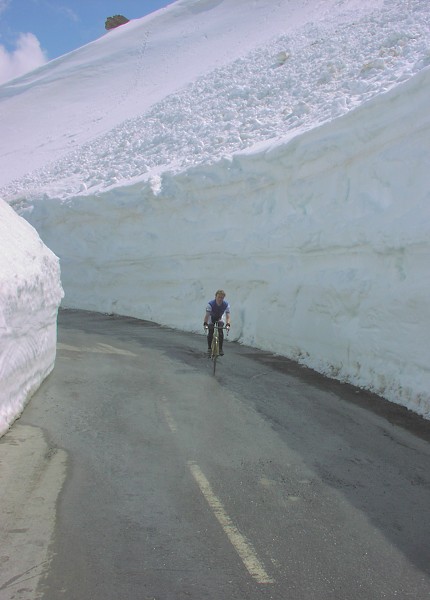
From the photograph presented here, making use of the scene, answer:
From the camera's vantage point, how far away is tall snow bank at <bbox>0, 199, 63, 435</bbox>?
7.39 meters

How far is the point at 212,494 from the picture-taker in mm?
5457

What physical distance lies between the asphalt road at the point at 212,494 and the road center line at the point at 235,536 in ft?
0.05

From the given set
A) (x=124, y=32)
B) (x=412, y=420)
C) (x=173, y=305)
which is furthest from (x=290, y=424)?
(x=124, y=32)

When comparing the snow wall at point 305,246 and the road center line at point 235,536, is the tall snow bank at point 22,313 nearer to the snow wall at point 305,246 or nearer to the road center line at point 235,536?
the road center line at point 235,536

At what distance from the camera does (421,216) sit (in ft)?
31.1

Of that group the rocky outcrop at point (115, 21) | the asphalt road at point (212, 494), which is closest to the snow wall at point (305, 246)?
the asphalt road at point (212, 494)

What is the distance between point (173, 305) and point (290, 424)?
11.7 metres

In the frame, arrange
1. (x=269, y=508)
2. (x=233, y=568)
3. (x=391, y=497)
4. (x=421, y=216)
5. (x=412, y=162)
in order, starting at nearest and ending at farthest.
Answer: (x=233, y=568) → (x=269, y=508) → (x=391, y=497) → (x=421, y=216) → (x=412, y=162)

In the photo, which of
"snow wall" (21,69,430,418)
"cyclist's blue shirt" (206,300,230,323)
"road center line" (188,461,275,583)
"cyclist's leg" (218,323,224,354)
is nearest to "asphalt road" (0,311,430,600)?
"road center line" (188,461,275,583)

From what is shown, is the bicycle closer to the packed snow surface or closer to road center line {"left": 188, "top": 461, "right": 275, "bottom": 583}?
the packed snow surface

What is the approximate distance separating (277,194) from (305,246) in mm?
2666

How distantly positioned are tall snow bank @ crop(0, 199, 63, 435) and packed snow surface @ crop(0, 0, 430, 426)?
5333 millimetres

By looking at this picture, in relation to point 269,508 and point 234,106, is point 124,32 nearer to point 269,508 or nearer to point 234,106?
point 234,106

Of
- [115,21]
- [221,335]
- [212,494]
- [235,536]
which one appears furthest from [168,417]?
[115,21]
